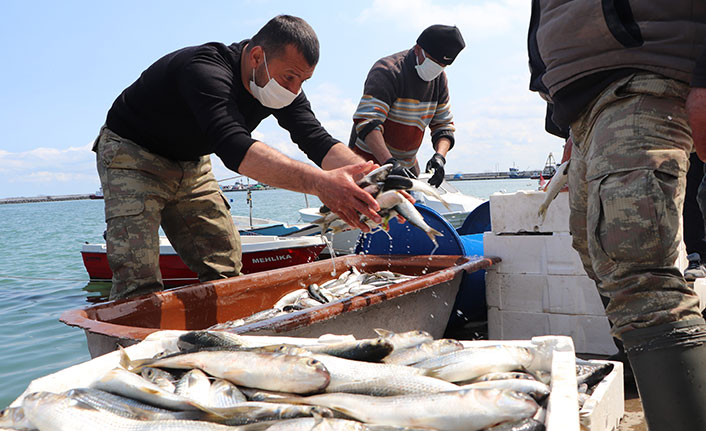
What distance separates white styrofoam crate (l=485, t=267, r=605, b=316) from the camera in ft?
15.1

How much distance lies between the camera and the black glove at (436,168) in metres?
6.66

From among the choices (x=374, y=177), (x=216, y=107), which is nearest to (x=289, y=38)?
(x=216, y=107)

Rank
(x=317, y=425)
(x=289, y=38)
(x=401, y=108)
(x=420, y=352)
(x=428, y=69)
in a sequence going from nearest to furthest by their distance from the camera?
(x=317, y=425)
(x=420, y=352)
(x=289, y=38)
(x=428, y=69)
(x=401, y=108)

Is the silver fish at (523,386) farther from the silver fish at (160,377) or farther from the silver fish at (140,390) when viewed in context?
the silver fish at (160,377)

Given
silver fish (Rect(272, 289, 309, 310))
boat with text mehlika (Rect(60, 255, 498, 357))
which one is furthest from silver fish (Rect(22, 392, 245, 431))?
silver fish (Rect(272, 289, 309, 310))

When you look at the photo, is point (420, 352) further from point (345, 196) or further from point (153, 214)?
point (153, 214)

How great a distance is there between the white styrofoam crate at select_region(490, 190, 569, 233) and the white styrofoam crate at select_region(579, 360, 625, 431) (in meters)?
2.17

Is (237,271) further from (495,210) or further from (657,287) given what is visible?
(657,287)

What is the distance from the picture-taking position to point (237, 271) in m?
5.14

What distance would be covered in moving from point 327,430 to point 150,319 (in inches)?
106

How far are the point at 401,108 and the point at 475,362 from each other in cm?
512

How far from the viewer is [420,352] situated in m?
2.09

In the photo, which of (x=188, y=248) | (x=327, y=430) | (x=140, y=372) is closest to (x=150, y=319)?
(x=188, y=248)

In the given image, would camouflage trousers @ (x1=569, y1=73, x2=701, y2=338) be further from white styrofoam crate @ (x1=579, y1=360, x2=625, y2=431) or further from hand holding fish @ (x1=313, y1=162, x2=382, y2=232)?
hand holding fish @ (x1=313, y1=162, x2=382, y2=232)
